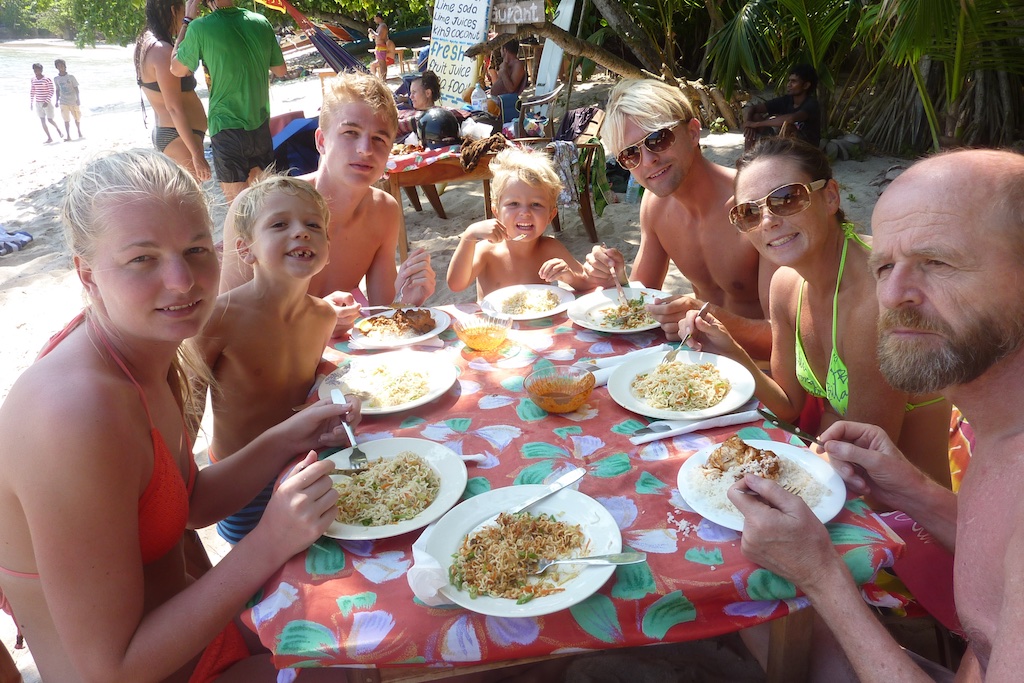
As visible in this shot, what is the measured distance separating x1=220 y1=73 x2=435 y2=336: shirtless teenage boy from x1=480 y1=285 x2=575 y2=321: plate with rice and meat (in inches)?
13.1

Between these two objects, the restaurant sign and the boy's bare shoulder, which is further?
the restaurant sign

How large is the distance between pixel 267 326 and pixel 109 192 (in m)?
1.03

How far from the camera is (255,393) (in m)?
2.52

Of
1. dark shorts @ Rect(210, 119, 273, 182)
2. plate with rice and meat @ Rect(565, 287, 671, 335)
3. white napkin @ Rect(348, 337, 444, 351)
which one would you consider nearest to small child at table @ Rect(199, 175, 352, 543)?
white napkin @ Rect(348, 337, 444, 351)

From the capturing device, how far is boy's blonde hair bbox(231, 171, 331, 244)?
8.39 ft

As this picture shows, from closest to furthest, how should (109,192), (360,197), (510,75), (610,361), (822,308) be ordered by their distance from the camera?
1. (109,192)
2. (822,308)
3. (610,361)
4. (360,197)
5. (510,75)

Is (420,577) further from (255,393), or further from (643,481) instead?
(255,393)

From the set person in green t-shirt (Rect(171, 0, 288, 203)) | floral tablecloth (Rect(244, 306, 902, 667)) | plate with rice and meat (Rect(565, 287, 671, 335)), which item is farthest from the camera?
person in green t-shirt (Rect(171, 0, 288, 203))

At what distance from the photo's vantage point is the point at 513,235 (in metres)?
3.88

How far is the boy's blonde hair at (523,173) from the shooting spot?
3791 millimetres

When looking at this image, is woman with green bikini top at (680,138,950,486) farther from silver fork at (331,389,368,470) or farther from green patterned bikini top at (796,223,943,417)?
silver fork at (331,389,368,470)

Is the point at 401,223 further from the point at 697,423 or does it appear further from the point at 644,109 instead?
the point at 697,423

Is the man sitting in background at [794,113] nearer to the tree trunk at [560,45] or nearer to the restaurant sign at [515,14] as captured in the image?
the tree trunk at [560,45]

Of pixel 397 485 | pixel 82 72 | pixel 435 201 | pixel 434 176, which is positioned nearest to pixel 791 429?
pixel 397 485
